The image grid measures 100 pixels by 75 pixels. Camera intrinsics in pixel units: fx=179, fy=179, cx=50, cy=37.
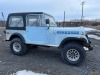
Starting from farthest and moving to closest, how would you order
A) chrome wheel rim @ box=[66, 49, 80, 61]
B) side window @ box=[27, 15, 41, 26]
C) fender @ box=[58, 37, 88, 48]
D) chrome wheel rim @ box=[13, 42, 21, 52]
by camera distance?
chrome wheel rim @ box=[13, 42, 21, 52]
side window @ box=[27, 15, 41, 26]
chrome wheel rim @ box=[66, 49, 80, 61]
fender @ box=[58, 37, 88, 48]

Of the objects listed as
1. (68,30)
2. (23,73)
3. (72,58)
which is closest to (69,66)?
(72,58)

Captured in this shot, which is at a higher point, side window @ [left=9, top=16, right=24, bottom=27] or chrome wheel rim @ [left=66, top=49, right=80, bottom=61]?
side window @ [left=9, top=16, right=24, bottom=27]

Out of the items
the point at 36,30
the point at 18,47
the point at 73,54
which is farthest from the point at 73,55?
the point at 18,47

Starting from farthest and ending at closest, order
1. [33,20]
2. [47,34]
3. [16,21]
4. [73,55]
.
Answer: [16,21], [33,20], [47,34], [73,55]

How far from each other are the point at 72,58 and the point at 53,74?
1503 millimetres

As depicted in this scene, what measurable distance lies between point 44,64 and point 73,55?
1278 mm

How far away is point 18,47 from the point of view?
8.97m

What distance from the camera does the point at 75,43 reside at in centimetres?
757

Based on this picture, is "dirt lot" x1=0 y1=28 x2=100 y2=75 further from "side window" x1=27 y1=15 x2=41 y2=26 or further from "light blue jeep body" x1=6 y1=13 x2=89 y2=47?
"side window" x1=27 y1=15 x2=41 y2=26

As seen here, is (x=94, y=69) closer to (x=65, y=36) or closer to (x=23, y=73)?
(x=65, y=36)

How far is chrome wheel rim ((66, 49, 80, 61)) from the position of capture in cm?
745

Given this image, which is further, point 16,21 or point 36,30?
point 16,21

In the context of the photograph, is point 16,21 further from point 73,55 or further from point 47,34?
point 73,55

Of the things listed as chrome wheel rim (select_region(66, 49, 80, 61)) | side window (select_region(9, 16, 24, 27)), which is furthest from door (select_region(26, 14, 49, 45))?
chrome wheel rim (select_region(66, 49, 80, 61))
